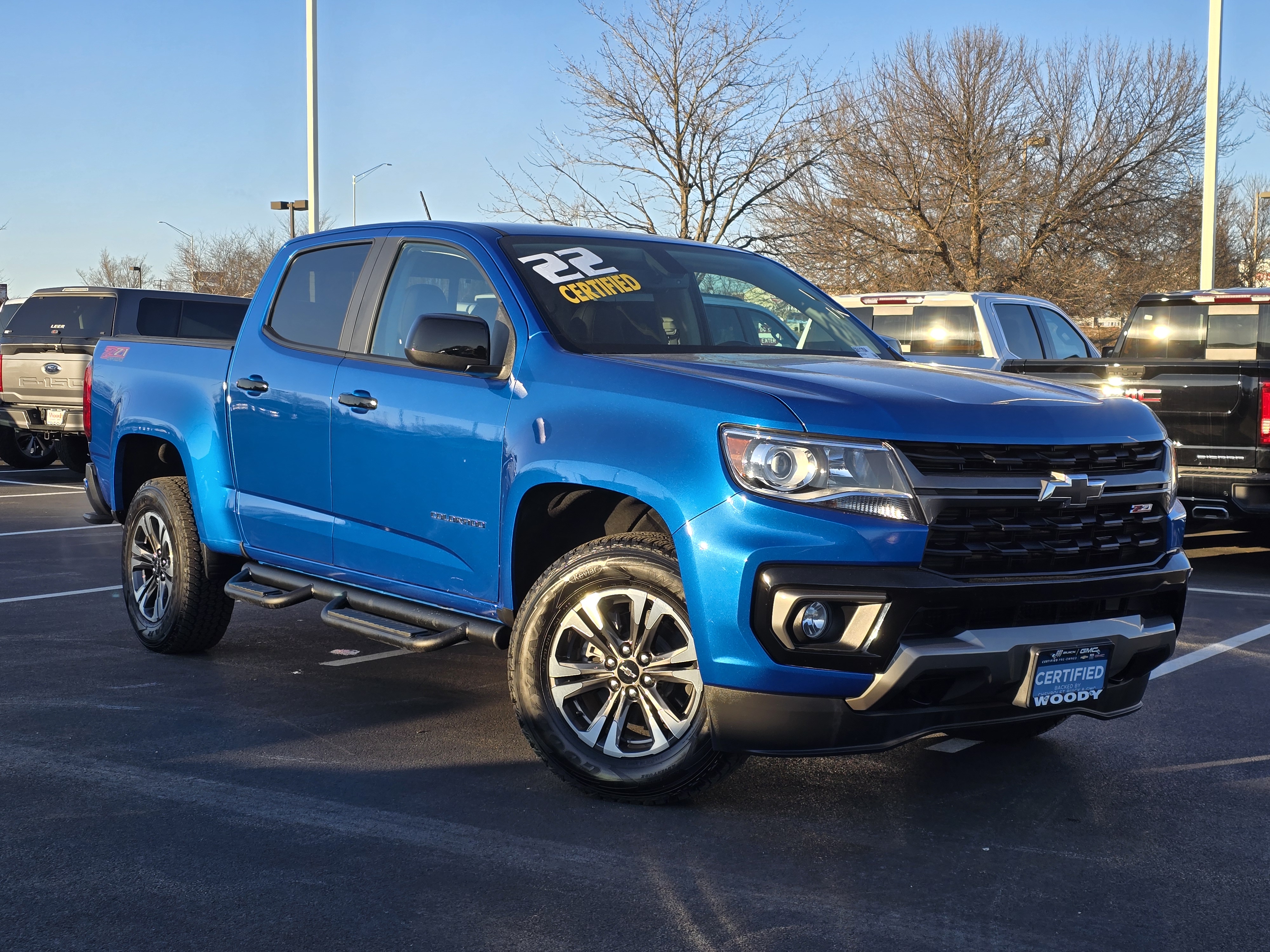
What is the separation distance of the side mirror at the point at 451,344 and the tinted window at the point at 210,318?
37.3ft

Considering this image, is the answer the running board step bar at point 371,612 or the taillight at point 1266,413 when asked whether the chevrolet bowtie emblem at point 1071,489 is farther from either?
the taillight at point 1266,413

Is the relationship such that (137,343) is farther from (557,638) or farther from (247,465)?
(557,638)

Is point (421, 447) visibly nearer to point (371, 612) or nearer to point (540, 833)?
point (371, 612)

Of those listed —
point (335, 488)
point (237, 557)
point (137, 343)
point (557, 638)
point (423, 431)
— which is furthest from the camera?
point (137, 343)

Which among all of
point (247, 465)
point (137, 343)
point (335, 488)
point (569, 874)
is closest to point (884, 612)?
point (569, 874)

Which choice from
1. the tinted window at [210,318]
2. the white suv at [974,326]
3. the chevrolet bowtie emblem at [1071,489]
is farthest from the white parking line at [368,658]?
the tinted window at [210,318]

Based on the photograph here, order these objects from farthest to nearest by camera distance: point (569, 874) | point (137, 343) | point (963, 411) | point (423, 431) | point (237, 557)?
point (137, 343) < point (237, 557) < point (423, 431) < point (963, 411) < point (569, 874)

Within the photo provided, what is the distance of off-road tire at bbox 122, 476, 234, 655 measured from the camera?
6.39 m

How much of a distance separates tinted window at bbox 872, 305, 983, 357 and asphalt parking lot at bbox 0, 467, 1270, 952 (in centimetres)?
690

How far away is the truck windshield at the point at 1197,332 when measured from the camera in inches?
436

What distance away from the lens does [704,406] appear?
13.4ft

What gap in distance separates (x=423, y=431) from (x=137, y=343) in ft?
8.49

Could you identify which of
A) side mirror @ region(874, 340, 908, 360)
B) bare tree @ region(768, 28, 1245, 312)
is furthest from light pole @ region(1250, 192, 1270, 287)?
side mirror @ region(874, 340, 908, 360)

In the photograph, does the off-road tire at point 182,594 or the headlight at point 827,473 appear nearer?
the headlight at point 827,473
